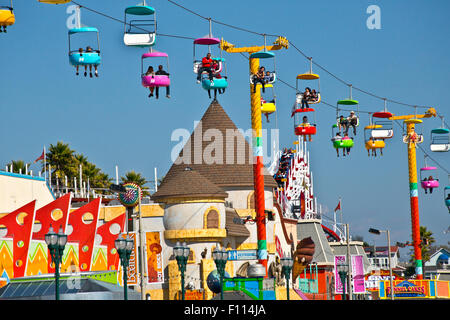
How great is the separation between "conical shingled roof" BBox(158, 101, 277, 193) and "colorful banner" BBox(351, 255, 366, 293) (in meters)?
10.6

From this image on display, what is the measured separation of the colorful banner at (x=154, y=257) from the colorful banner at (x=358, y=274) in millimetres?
17638

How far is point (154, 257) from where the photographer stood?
5053 cm

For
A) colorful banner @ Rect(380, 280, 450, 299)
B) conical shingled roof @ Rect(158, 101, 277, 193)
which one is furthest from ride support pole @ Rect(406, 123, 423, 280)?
conical shingled roof @ Rect(158, 101, 277, 193)

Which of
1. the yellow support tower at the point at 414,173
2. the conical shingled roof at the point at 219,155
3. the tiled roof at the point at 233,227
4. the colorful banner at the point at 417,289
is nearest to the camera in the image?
the tiled roof at the point at 233,227

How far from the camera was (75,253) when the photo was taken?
4509cm

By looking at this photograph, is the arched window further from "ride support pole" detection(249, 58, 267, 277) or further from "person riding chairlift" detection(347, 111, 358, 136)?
"person riding chairlift" detection(347, 111, 358, 136)

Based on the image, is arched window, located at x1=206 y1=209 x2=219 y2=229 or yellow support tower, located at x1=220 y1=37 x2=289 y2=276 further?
arched window, located at x1=206 y1=209 x2=219 y2=229

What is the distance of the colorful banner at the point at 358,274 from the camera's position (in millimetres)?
62228

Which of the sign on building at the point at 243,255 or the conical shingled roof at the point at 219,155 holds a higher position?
the conical shingled roof at the point at 219,155

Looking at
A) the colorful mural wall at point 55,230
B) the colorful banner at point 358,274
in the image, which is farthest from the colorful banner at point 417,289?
the colorful mural wall at point 55,230

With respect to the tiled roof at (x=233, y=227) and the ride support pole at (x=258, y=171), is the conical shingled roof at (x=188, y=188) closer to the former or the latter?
the tiled roof at (x=233, y=227)

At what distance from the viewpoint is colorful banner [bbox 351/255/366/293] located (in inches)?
2450
